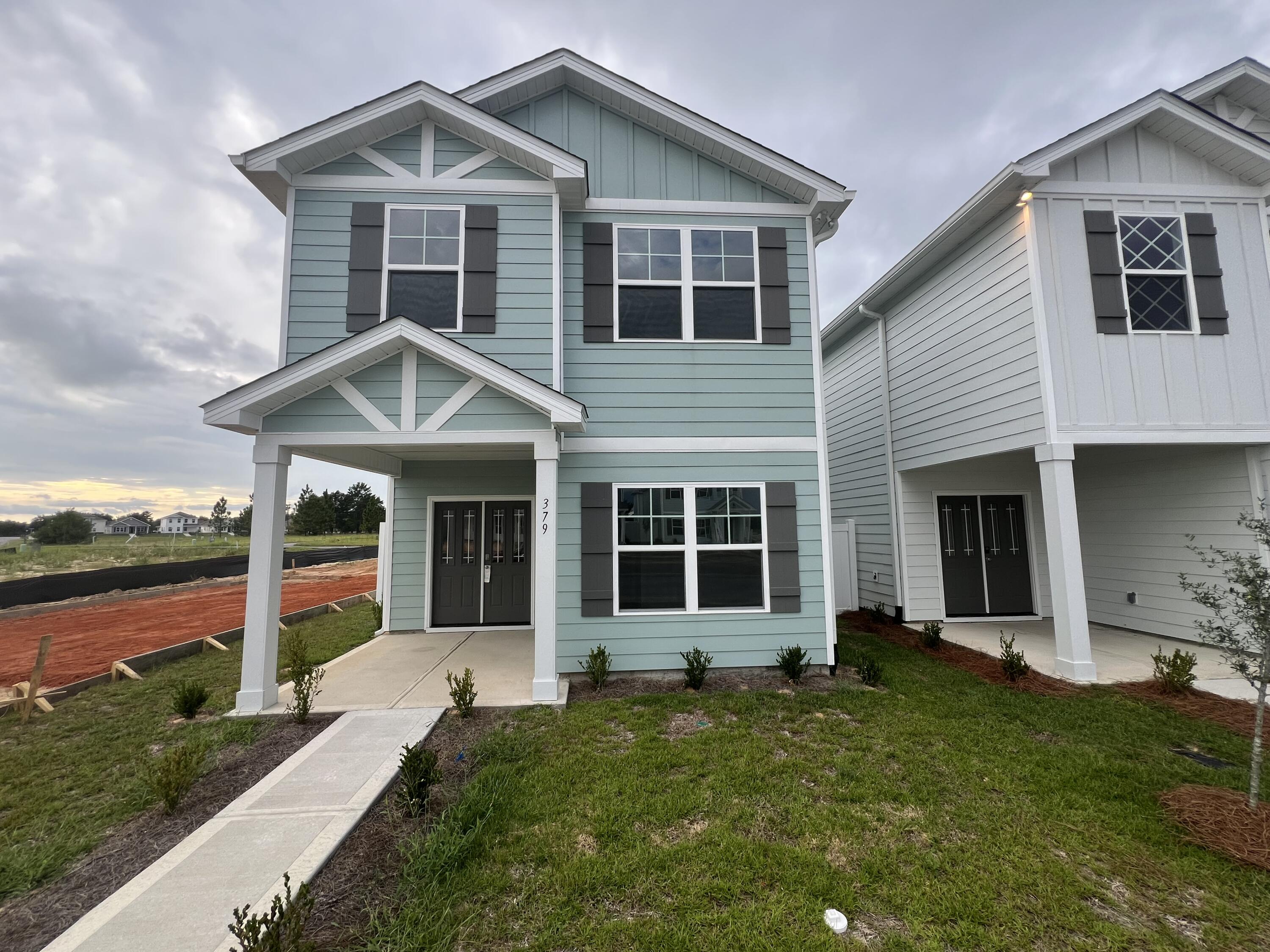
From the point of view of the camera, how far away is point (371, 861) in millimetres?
2873

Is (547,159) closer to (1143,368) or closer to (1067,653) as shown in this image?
(1143,368)

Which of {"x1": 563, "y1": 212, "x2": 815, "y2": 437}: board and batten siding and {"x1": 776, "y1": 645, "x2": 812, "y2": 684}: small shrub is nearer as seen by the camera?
{"x1": 776, "y1": 645, "x2": 812, "y2": 684}: small shrub

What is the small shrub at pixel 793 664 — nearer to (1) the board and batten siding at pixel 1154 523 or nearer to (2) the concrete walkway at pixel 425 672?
(2) the concrete walkway at pixel 425 672

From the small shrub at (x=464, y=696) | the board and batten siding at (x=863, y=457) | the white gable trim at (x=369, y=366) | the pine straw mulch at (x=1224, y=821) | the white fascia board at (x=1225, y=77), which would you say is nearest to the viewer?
the pine straw mulch at (x=1224, y=821)

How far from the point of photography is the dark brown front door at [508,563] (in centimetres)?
831

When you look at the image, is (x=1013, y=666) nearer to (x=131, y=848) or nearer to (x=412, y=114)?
(x=131, y=848)

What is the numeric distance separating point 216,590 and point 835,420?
701 inches

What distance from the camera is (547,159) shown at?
6.00m

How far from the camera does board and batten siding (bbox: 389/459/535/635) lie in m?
8.10

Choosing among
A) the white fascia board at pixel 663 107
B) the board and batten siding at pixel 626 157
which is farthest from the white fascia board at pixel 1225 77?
the board and batten siding at pixel 626 157

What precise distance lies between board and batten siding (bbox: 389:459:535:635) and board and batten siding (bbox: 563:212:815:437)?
89.8 inches

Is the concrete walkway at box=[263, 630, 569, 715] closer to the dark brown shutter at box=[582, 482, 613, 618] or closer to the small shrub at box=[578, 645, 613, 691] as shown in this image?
the small shrub at box=[578, 645, 613, 691]

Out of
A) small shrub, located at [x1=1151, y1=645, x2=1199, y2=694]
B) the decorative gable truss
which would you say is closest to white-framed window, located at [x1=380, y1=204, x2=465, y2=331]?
the decorative gable truss

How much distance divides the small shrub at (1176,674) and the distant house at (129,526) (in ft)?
263
